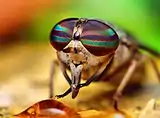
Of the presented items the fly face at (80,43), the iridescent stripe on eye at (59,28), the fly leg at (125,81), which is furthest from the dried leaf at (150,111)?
the iridescent stripe on eye at (59,28)

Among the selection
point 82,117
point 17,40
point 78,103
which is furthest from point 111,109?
point 17,40

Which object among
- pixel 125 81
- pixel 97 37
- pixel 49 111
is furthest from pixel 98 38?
pixel 125 81

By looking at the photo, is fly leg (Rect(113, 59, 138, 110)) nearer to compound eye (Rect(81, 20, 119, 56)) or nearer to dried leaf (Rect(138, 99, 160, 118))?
dried leaf (Rect(138, 99, 160, 118))

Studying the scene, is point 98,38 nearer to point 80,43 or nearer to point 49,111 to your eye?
point 80,43

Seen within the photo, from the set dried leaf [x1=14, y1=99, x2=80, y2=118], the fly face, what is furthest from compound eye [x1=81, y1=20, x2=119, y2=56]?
dried leaf [x1=14, y1=99, x2=80, y2=118]

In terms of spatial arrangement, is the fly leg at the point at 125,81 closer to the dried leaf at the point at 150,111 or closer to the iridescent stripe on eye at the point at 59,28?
the dried leaf at the point at 150,111
